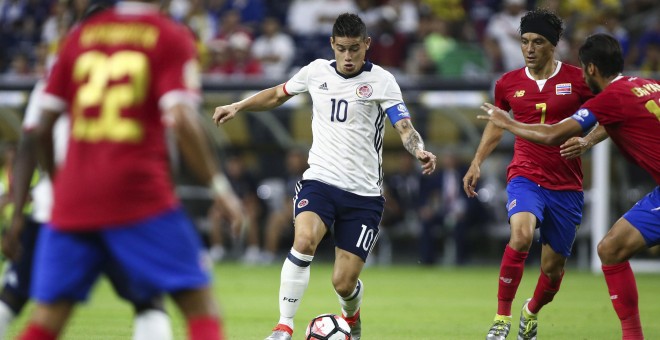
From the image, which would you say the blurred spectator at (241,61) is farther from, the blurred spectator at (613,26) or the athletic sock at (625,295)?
the athletic sock at (625,295)

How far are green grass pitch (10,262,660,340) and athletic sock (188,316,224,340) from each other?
442 cm

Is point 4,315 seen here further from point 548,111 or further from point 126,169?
point 548,111

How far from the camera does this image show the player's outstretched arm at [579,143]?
8320mm

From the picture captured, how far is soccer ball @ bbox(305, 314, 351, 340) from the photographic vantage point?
8344mm

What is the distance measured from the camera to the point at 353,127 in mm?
8828

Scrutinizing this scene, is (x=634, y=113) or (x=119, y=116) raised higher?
(x=119, y=116)

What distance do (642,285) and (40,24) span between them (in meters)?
15.6

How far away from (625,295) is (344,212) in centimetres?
239

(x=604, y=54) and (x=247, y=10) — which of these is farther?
(x=247, y=10)

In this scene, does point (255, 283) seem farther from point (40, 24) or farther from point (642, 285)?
point (40, 24)

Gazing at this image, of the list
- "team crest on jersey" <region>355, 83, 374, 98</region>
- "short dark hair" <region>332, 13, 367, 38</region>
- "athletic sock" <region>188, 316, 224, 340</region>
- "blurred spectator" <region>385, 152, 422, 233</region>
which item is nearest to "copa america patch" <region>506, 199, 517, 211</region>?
"team crest on jersey" <region>355, 83, 374, 98</region>

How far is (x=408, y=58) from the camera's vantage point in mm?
21109

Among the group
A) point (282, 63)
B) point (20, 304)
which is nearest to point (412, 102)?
point (282, 63)

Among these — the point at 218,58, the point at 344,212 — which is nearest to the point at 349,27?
the point at 344,212
